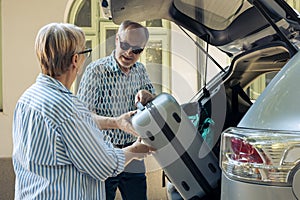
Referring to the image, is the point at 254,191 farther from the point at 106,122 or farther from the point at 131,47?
the point at 131,47

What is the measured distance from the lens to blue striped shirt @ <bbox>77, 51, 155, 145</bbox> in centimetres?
317

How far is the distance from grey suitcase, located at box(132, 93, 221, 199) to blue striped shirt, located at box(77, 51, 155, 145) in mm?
721

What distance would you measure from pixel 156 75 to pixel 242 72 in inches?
111

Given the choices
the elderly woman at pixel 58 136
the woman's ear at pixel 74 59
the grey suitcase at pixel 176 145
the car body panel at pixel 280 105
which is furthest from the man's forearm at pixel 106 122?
the car body panel at pixel 280 105

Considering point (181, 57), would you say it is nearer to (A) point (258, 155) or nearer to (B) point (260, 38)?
(B) point (260, 38)

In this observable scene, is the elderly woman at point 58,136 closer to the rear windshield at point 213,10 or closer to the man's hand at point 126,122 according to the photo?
the man's hand at point 126,122

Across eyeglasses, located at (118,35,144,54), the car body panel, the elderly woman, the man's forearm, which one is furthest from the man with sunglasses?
the car body panel

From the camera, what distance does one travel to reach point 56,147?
78.4 inches

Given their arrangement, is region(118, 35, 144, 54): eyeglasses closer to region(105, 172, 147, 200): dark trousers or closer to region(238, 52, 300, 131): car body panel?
region(105, 172, 147, 200): dark trousers

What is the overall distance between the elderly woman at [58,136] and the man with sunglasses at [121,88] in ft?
3.33

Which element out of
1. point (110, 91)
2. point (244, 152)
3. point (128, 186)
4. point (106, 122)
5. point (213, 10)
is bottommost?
point (128, 186)

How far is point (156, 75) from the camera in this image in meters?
5.88

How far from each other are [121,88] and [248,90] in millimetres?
921

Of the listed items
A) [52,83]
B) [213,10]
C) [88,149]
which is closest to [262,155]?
[88,149]
